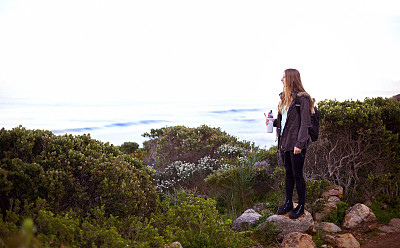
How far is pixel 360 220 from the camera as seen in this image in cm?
644

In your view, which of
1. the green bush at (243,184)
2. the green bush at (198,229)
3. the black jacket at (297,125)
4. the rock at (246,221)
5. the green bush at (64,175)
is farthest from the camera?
the green bush at (243,184)

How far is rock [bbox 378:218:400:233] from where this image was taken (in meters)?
6.43

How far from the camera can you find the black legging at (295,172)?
214 inches

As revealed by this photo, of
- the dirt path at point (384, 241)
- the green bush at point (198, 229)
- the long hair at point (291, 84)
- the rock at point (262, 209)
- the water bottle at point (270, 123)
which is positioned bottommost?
the dirt path at point (384, 241)

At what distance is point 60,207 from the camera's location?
Result: 4809 millimetres

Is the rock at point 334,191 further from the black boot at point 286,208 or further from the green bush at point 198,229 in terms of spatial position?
the green bush at point 198,229

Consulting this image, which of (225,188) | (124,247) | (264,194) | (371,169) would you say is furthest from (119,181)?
(371,169)

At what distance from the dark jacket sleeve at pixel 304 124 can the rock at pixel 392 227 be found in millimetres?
2711

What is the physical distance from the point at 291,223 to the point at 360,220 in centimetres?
162

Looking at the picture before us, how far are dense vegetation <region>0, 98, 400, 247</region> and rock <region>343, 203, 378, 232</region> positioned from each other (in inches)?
9.4

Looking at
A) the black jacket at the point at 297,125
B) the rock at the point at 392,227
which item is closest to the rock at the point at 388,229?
the rock at the point at 392,227

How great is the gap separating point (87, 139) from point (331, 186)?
5110 mm

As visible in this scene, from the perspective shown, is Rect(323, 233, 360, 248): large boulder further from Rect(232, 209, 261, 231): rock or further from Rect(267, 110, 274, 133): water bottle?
Rect(267, 110, 274, 133): water bottle

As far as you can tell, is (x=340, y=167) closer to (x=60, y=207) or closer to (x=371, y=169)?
(x=371, y=169)
